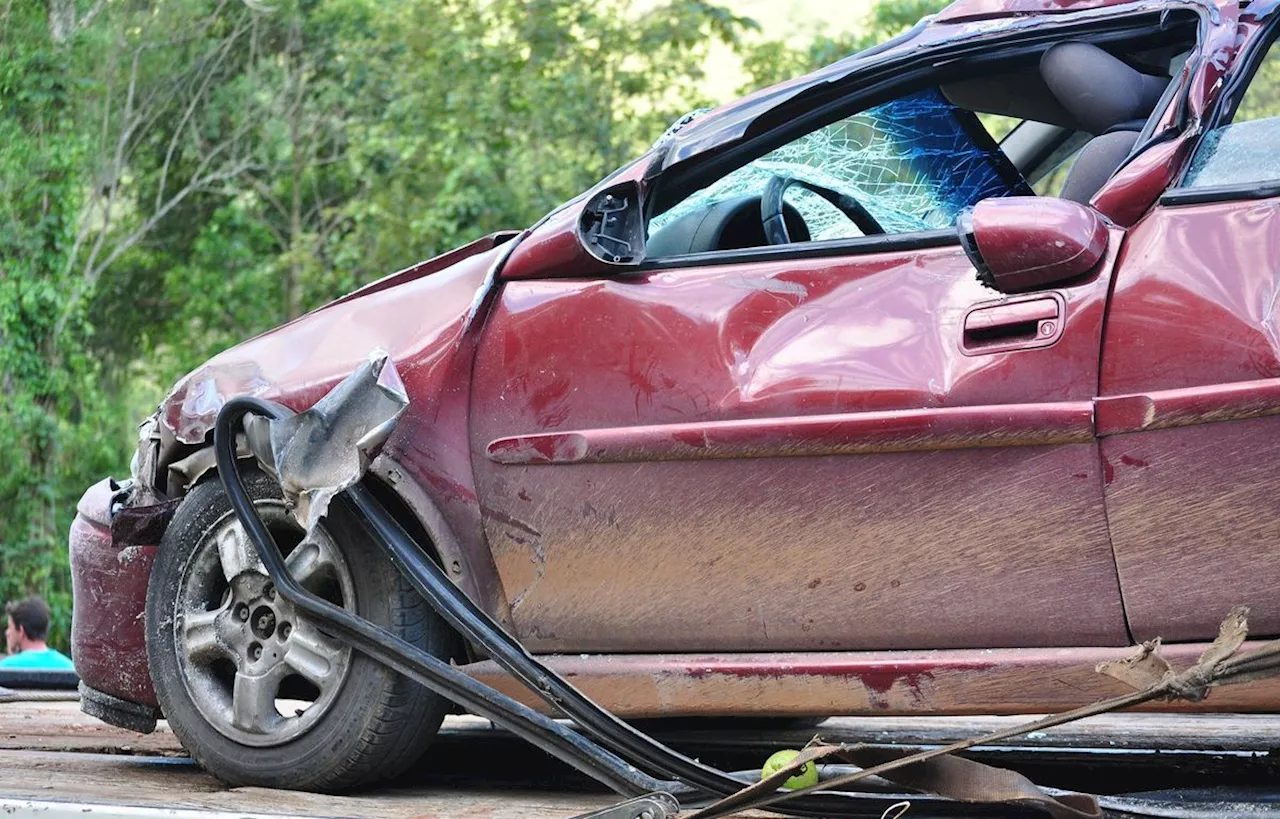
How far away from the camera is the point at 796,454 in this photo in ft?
9.04

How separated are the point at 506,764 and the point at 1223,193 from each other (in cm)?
222

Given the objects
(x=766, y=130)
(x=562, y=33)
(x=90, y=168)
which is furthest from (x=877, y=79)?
(x=90, y=168)

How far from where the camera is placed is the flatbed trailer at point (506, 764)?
2791mm

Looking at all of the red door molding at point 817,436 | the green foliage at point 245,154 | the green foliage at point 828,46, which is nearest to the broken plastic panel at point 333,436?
the red door molding at point 817,436

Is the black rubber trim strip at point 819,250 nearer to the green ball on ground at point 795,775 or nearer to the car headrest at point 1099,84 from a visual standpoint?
the car headrest at point 1099,84

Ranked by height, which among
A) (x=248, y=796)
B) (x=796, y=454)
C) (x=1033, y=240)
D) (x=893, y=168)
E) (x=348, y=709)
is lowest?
(x=248, y=796)

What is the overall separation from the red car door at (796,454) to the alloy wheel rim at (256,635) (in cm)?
39

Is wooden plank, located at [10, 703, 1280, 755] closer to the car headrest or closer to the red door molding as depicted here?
the red door molding

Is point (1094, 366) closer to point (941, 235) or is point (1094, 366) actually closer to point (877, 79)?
point (941, 235)

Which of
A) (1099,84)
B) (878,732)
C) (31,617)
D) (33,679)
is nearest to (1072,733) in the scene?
(878,732)

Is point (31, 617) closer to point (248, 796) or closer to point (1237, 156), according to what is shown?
point (248, 796)

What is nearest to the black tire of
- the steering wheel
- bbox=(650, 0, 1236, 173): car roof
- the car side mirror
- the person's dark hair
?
bbox=(650, 0, 1236, 173): car roof

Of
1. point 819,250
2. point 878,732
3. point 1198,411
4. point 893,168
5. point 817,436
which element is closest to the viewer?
point 1198,411

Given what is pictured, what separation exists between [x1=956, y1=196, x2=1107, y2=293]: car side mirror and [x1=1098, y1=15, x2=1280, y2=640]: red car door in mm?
84
